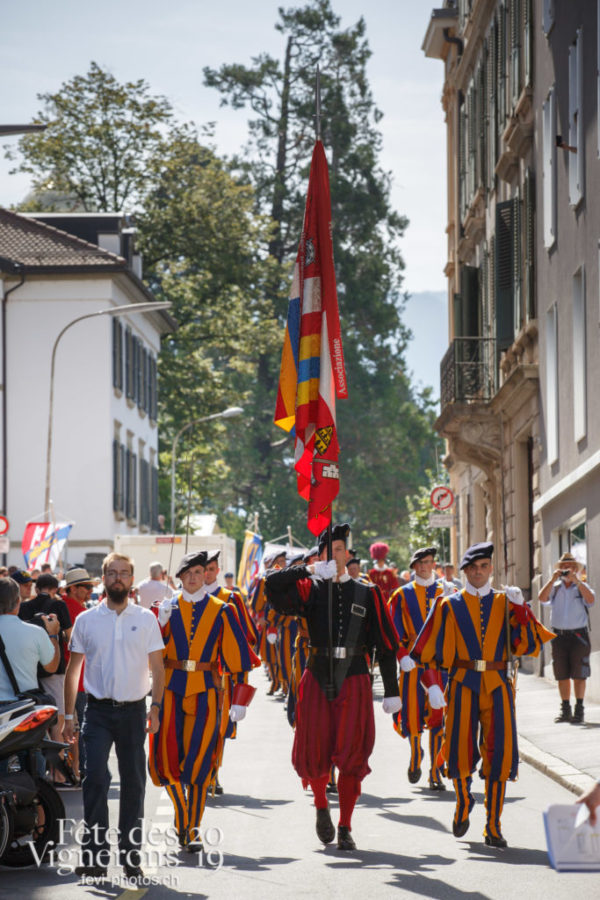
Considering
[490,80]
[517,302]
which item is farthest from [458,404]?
[490,80]

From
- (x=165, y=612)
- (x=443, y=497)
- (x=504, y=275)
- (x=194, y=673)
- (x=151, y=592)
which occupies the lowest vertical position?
(x=194, y=673)

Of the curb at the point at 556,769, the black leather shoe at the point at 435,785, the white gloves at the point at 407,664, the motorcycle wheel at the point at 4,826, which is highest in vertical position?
the white gloves at the point at 407,664

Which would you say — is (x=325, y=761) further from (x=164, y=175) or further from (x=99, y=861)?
(x=164, y=175)

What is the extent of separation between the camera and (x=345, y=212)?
68812mm

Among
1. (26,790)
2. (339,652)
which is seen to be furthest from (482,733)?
(26,790)

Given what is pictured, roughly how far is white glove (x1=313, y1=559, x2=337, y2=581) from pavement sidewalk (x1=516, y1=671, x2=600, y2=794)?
9.53 feet

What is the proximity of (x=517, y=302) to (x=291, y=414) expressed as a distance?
17148mm

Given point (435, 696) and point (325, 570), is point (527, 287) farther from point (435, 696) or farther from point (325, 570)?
point (325, 570)

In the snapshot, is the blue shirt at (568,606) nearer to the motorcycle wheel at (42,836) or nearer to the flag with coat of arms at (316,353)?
the flag with coat of arms at (316,353)

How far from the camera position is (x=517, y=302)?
28.7 m

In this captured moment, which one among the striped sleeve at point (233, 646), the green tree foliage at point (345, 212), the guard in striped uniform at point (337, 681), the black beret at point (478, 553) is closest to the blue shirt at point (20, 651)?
the striped sleeve at point (233, 646)

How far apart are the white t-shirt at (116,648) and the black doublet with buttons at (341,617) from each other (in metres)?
1.12

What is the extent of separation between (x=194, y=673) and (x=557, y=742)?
6.54 m

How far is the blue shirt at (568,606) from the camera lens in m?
18.7
